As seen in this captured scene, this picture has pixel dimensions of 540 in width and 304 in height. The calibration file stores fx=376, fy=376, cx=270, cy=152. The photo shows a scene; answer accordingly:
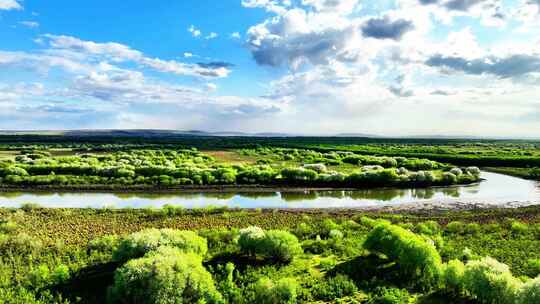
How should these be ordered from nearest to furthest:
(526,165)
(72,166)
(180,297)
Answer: (180,297), (72,166), (526,165)

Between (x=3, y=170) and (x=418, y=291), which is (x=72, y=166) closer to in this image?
(x=3, y=170)

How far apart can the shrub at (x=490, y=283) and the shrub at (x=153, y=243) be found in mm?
13041

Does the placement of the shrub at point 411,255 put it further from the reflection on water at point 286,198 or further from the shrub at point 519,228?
the reflection on water at point 286,198

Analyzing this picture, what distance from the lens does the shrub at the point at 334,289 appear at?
54.5 feet

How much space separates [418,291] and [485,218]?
1959 cm

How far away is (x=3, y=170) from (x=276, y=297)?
5851cm

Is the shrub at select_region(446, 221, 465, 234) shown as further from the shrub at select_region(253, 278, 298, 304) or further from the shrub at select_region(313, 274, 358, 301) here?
the shrub at select_region(253, 278, 298, 304)

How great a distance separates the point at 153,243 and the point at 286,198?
97.6ft

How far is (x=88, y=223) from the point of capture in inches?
1183

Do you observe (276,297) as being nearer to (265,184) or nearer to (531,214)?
(531,214)

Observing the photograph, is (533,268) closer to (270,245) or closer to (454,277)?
(454,277)

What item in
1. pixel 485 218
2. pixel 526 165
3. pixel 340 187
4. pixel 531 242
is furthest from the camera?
pixel 526 165

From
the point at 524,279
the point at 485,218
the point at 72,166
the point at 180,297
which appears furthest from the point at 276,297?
the point at 72,166

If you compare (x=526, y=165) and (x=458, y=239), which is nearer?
(x=458, y=239)
